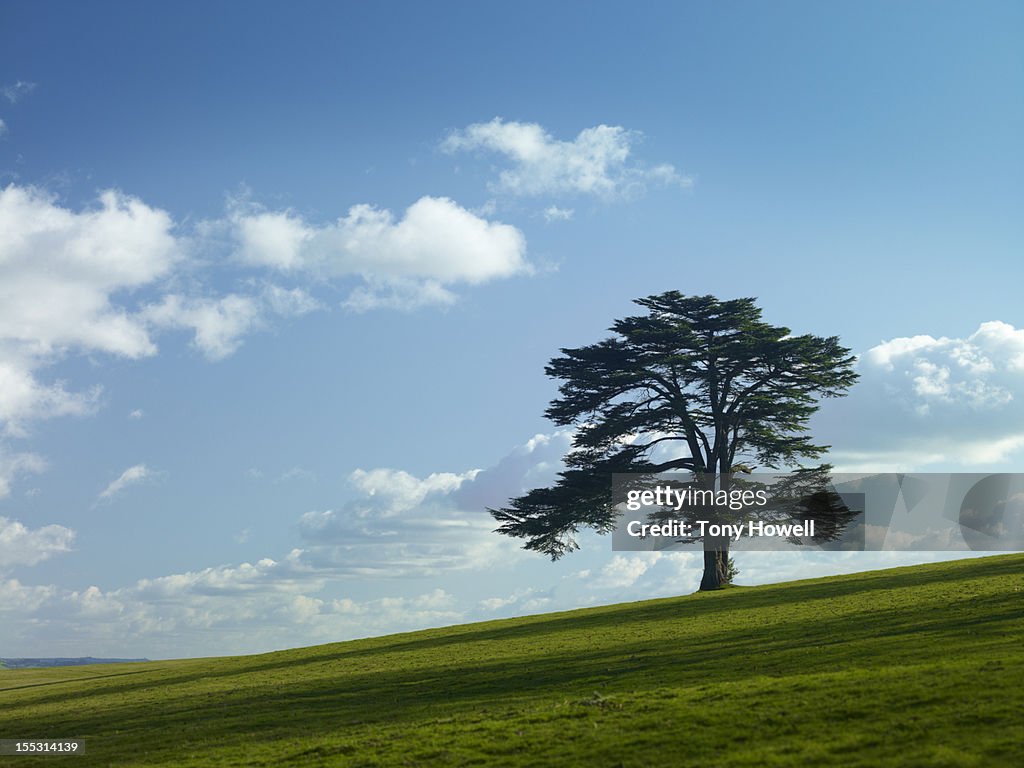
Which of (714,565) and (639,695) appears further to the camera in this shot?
(714,565)

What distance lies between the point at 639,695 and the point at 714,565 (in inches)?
1325

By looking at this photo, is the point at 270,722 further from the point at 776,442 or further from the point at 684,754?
the point at 776,442

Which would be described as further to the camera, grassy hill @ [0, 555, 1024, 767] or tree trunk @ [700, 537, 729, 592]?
tree trunk @ [700, 537, 729, 592]

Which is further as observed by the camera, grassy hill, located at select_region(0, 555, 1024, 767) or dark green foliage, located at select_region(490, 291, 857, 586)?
dark green foliage, located at select_region(490, 291, 857, 586)

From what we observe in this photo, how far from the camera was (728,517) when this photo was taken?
2184 inches

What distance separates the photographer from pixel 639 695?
23578 mm

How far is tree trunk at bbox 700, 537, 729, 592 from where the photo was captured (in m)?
55.8

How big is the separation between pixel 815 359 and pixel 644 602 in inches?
724

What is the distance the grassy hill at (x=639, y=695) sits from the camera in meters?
17.4

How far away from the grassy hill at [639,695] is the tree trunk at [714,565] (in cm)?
844

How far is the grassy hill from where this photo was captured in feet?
57.2

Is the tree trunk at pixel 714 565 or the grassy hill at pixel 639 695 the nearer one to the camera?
the grassy hill at pixel 639 695

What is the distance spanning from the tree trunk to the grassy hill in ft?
27.7

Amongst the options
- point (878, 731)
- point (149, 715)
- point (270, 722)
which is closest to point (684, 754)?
point (878, 731)
